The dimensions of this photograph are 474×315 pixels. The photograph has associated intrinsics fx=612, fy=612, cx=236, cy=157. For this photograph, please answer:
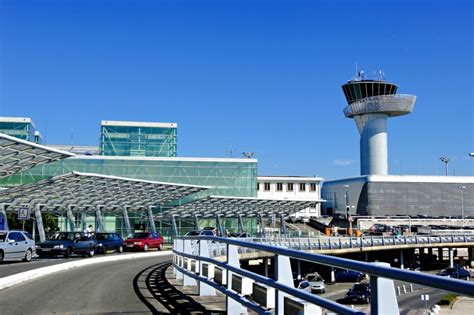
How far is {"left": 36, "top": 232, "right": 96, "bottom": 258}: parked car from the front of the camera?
33594 millimetres

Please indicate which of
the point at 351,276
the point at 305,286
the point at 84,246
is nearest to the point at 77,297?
Result: the point at 351,276

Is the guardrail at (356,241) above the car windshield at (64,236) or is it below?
below

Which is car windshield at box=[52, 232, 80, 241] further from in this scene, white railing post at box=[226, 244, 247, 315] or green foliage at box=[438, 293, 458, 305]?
green foliage at box=[438, 293, 458, 305]

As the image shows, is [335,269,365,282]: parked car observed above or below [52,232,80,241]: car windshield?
above

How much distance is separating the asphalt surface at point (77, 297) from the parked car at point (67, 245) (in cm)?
1717

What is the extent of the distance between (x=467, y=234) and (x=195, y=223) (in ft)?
110

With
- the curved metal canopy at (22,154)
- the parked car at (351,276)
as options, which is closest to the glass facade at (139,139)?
the curved metal canopy at (22,154)

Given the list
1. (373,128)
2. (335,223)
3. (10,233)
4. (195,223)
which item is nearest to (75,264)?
(10,233)

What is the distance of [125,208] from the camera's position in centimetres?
6112

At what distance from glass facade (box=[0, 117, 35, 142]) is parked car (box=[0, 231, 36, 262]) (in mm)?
77446

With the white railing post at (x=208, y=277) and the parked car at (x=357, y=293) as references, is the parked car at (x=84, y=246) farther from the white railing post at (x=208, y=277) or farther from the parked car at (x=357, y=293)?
the parked car at (x=357, y=293)

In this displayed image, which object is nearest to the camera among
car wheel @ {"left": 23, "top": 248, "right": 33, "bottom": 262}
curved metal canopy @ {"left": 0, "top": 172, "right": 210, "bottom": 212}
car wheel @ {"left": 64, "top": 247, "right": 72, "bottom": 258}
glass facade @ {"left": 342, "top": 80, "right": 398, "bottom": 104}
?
car wheel @ {"left": 23, "top": 248, "right": 33, "bottom": 262}

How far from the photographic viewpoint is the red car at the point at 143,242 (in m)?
44.8

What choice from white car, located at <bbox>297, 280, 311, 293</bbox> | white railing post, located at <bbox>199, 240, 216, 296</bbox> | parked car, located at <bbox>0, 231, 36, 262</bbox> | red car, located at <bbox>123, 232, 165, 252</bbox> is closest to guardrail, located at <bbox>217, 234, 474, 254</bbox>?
red car, located at <bbox>123, 232, 165, 252</bbox>
